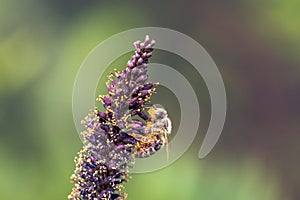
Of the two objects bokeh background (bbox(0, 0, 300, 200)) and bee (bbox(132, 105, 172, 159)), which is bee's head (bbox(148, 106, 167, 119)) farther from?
bokeh background (bbox(0, 0, 300, 200))

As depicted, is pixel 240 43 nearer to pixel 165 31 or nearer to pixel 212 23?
pixel 212 23

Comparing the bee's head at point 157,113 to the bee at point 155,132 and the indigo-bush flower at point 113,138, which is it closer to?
the bee at point 155,132

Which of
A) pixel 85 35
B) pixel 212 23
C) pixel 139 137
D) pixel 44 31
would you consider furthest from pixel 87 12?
pixel 139 137

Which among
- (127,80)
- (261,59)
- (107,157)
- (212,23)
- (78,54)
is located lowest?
(107,157)

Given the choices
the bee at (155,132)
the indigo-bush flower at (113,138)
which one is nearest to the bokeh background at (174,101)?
the bee at (155,132)

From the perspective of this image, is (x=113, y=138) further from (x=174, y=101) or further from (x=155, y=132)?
(x=174, y=101)

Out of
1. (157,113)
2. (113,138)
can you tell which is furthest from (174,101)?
(113,138)

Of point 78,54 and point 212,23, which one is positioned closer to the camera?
point 78,54

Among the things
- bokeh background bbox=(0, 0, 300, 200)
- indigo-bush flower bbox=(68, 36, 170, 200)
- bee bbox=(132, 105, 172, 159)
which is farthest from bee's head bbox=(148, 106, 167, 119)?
bokeh background bbox=(0, 0, 300, 200)
